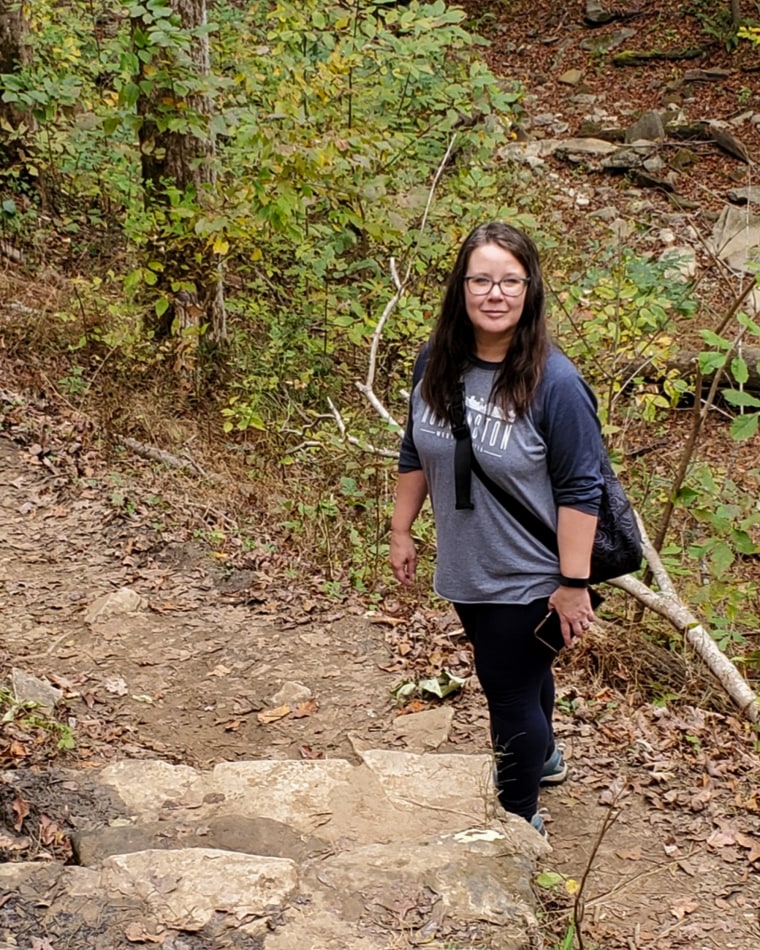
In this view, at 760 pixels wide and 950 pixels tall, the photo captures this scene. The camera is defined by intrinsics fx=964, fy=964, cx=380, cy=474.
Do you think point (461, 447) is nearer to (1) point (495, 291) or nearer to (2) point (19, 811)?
(1) point (495, 291)

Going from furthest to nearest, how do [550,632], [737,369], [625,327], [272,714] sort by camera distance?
[625,327], [272,714], [737,369], [550,632]

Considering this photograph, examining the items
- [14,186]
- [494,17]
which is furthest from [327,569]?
[494,17]

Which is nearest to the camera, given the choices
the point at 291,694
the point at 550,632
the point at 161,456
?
the point at 550,632

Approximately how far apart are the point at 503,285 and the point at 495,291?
0.09 feet

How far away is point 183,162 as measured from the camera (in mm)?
7609

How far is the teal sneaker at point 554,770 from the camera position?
3.71m

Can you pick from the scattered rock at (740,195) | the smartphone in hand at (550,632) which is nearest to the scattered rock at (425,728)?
the smartphone in hand at (550,632)

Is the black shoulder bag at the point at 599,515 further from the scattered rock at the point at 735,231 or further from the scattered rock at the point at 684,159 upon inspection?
the scattered rock at the point at 684,159

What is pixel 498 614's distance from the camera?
9.44 feet

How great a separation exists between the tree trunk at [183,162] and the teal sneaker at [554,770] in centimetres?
490

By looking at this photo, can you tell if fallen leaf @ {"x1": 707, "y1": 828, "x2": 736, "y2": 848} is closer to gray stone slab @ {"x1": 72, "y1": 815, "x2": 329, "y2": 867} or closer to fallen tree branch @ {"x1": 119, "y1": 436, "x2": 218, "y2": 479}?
gray stone slab @ {"x1": 72, "y1": 815, "x2": 329, "y2": 867}

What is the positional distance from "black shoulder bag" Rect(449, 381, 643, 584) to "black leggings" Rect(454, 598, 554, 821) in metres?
0.21

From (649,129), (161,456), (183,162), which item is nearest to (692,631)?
(161,456)

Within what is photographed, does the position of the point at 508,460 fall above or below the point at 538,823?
above
